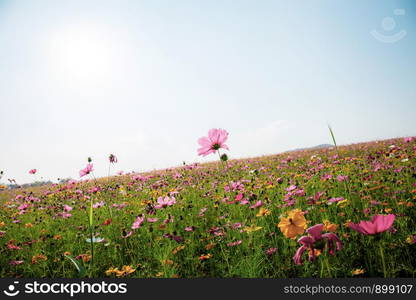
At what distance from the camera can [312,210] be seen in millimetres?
2854

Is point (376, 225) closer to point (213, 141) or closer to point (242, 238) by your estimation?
point (213, 141)

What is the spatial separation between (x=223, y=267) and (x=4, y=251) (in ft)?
8.49

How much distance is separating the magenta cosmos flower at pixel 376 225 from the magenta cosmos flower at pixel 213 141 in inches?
49.6

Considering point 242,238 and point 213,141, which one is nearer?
point 213,141

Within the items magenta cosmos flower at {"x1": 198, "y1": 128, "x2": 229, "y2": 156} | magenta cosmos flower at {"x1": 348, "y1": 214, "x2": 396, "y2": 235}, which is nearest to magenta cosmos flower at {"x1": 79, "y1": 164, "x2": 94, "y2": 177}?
magenta cosmos flower at {"x1": 198, "y1": 128, "x2": 229, "y2": 156}

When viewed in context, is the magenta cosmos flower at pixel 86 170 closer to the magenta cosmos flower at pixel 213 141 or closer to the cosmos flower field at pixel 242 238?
the cosmos flower field at pixel 242 238

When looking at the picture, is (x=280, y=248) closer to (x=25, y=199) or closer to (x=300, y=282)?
(x=300, y=282)

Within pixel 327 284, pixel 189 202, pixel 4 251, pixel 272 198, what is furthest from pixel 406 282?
pixel 4 251

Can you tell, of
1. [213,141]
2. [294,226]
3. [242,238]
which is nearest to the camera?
[294,226]

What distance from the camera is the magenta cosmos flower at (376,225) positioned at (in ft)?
3.32

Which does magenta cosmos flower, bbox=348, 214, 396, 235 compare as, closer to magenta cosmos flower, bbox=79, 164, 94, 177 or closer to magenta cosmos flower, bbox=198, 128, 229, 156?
magenta cosmos flower, bbox=198, 128, 229, 156

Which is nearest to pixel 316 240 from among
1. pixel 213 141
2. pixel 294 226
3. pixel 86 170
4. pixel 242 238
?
pixel 294 226

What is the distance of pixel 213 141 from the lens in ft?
7.28

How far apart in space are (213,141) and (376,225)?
1.37 metres
